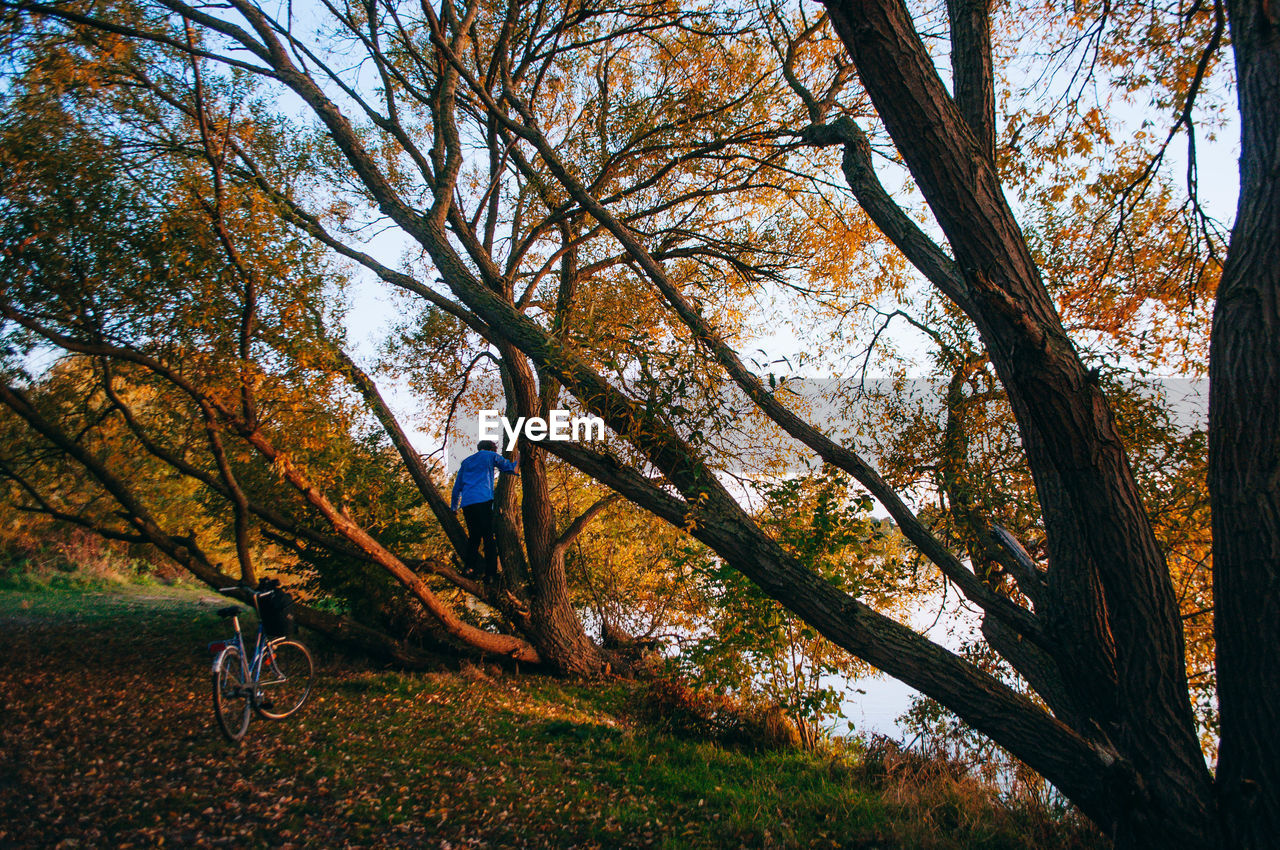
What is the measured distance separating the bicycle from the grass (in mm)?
181

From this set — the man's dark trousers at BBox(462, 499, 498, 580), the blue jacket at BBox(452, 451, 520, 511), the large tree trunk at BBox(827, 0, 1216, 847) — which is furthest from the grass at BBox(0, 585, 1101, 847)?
the blue jacket at BBox(452, 451, 520, 511)

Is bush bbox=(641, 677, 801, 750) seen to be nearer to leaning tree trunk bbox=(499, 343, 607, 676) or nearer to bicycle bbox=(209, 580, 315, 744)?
leaning tree trunk bbox=(499, 343, 607, 676)

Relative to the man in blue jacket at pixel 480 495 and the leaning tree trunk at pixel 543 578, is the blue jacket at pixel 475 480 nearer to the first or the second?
the man in blue jacket at pixel 480 495

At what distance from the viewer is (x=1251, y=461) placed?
3236 mm

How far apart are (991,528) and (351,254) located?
277 inches

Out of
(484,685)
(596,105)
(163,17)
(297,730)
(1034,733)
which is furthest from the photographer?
(596,105)

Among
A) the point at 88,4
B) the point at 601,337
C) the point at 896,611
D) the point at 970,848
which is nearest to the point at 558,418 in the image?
the point at 601,337

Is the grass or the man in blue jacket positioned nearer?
the grass

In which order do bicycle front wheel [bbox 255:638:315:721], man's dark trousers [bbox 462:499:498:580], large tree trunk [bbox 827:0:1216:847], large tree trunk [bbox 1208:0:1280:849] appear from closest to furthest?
1. large tree trunk [bbox 1208:0:1280:849]
2. large tree trunk [bbox 827:0:1216:847]
3. bicycle front wheel [bbox 255:638:315:721]
4. man's dark trousers [bbox 462:499:498:580]

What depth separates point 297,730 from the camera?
6465 mm

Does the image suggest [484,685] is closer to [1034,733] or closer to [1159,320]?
[1034,733]

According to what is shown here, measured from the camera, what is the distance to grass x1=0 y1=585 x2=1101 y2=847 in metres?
4.51

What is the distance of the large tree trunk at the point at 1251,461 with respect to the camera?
318 centimetres

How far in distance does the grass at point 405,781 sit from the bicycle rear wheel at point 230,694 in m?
0.14
